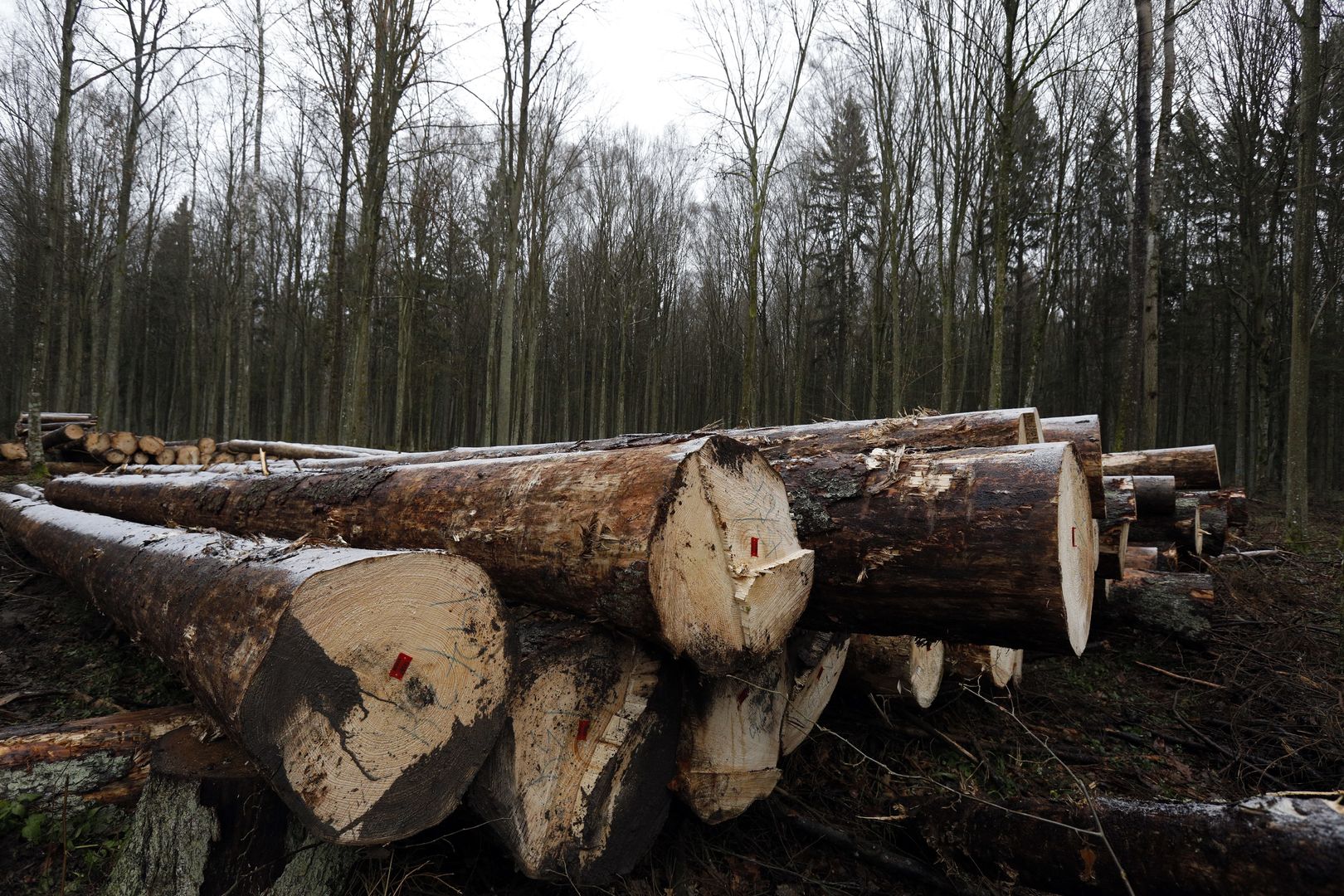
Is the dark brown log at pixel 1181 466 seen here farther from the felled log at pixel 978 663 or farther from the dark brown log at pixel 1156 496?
the felled log at pixel 978 663

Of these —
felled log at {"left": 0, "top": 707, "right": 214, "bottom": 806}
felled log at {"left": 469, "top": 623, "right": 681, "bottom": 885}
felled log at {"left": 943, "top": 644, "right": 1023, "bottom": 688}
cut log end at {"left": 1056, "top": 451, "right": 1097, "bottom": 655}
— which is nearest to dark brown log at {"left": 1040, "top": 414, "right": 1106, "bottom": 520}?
cut log end at {"left": 1056, "top": 451, "right": 1097, "bottom": 655}

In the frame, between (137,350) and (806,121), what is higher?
(806,121)

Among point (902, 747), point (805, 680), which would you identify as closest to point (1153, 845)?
point (805, 680)

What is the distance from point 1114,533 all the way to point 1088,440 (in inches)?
49.2

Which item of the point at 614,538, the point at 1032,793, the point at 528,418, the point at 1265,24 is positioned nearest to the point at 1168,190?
the point at 1265,24

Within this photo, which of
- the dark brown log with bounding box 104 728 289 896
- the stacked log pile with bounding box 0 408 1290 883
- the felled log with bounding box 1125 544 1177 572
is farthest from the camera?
the felled log with bounding box 1125 544 1177 572

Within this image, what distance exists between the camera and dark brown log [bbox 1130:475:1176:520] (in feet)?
18.4

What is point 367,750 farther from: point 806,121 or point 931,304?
point 931,304

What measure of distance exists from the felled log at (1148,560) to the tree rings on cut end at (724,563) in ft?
13.4

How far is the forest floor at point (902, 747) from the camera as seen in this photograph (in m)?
2.18

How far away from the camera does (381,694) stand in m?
1.60

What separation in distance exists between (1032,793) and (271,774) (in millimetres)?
2921

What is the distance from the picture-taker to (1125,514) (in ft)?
14.1

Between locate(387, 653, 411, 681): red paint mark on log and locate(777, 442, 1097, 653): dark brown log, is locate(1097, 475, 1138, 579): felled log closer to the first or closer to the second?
locate(777, 442, 1097, 653): dark brown log
